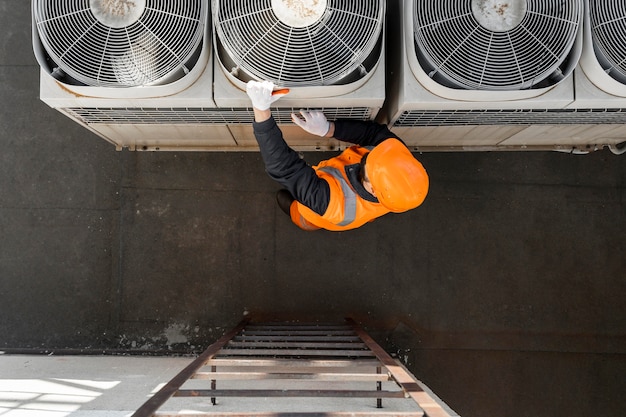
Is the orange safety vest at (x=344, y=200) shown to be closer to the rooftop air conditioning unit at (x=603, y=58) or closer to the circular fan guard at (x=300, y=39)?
the circular fan guard at (x=300, y=39)

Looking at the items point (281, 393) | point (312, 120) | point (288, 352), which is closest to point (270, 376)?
point (281, 393)

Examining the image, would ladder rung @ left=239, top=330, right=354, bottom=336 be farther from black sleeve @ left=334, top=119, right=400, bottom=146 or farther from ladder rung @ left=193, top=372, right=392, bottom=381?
black sleeve @ left=334, top=119, right=400, bottom=146

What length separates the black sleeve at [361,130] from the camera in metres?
2.53

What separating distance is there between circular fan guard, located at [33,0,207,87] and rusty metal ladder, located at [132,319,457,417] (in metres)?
1.35

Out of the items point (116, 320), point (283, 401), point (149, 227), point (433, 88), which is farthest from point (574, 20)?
point (116, 320)

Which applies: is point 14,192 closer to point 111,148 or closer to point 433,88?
point 111,148

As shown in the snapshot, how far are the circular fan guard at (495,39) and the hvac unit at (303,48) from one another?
237 mm

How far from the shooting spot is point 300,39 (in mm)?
2168

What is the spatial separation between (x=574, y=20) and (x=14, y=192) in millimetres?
3723

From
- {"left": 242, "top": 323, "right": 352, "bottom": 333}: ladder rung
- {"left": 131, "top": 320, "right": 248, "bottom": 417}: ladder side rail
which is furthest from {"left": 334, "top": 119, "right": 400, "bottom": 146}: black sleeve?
{"left": 242, "top": 323, "right": 352, "bottom": 333}: ladder rung

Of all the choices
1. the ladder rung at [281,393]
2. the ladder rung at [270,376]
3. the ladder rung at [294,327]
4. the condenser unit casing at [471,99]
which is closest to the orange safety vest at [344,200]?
the condenser unit casing at [471,99]

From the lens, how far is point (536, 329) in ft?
12.3

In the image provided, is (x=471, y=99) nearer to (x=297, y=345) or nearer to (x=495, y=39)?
(x=495, y=39)

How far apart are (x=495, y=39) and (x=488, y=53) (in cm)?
7
